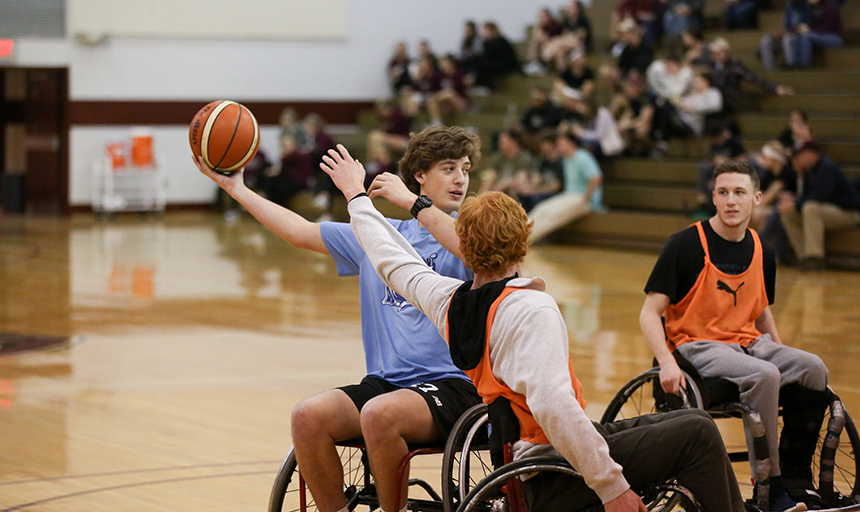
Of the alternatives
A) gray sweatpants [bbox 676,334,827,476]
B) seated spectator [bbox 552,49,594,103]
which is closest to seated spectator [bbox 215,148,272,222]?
seated spectator [bbox 552,49,594,103]

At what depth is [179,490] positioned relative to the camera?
4414 mm

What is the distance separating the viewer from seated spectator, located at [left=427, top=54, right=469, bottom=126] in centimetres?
1778

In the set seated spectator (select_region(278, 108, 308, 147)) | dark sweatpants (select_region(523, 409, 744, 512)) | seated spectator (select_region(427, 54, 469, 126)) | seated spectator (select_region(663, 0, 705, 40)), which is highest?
seated spectator (select_region(663, 0, 705, 40))

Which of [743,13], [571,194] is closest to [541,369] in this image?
[571,194]

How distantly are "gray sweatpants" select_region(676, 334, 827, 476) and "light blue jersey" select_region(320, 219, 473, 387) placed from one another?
1.06 m

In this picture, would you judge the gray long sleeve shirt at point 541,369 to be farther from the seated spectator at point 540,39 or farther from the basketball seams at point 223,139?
the seated spectator at point 540,39

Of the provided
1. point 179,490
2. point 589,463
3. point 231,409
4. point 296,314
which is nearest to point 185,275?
point 296,314

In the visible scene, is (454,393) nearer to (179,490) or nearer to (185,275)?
(179,490)

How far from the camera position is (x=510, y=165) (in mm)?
15133

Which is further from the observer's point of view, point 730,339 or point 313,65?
point 313,65

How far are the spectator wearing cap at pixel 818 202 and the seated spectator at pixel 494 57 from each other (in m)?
7.65

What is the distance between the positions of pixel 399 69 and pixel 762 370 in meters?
15.8

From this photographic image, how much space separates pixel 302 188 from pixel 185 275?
691cm

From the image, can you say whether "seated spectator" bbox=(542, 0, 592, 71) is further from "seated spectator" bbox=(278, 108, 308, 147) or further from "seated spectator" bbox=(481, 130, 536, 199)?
"seated spectator" bbox=(278, 108, 308, 147)
